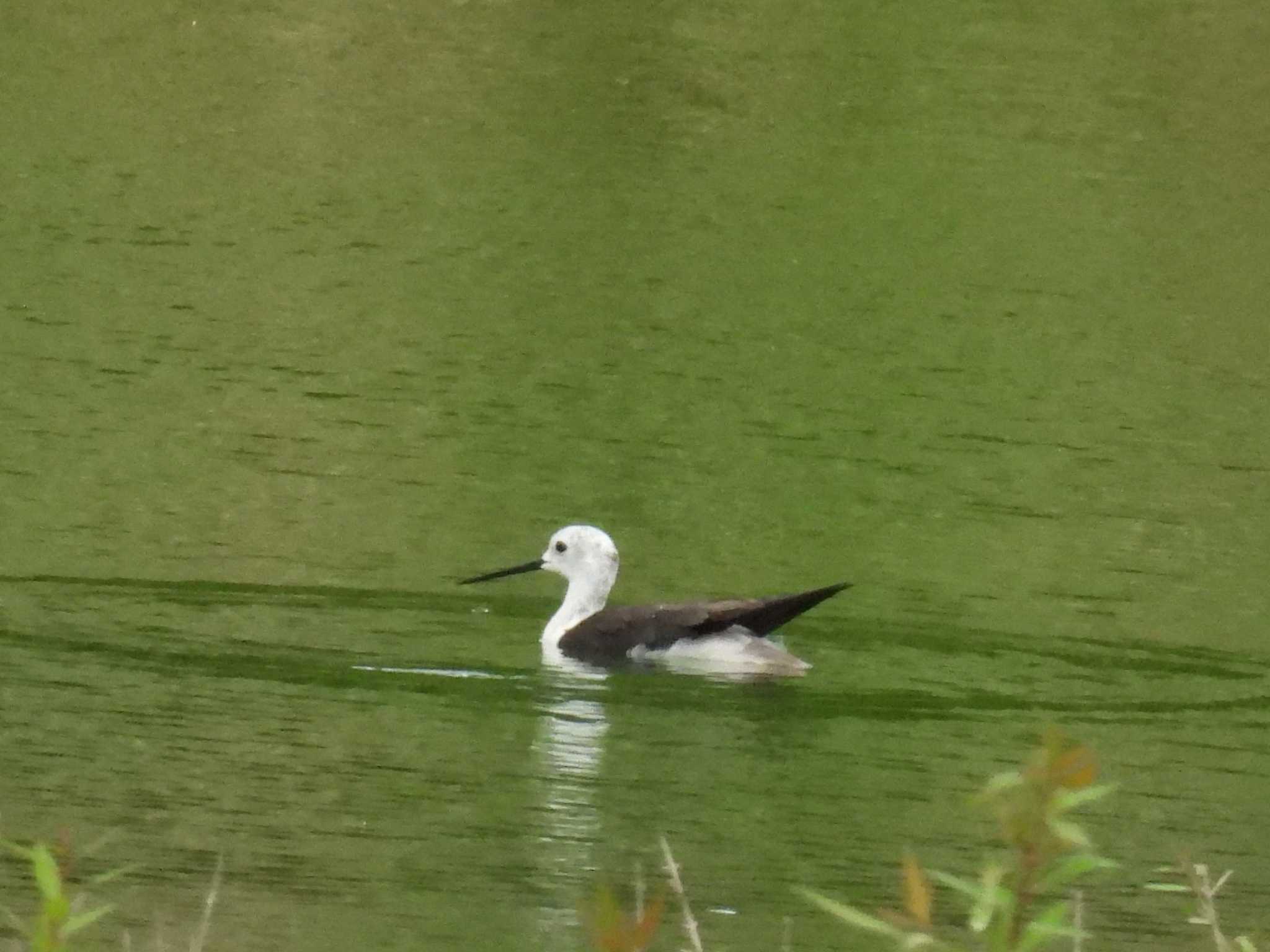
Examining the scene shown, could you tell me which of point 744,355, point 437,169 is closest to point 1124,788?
point 744,355

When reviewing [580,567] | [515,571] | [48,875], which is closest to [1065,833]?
[48,875]

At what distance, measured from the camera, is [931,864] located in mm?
8898

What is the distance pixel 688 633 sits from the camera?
11281mm

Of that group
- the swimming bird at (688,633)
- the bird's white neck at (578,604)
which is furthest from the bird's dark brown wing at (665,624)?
the bird's white neck at (578,604)

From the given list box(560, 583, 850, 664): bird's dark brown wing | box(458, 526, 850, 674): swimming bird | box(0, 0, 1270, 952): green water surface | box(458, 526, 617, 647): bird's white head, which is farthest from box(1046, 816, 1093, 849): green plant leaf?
box(458, 526, 617, 647): bird's white head

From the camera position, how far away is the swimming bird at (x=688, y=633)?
11.1 metres

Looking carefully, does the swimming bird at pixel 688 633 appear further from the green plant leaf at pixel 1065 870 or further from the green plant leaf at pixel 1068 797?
the green plant leaf at pixel 1068 797

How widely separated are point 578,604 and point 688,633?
0.82 metres

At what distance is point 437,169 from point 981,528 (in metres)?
13.9

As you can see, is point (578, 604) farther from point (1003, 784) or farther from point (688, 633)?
point (1003, 784)

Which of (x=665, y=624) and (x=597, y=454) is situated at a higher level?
(x=597, y=454)

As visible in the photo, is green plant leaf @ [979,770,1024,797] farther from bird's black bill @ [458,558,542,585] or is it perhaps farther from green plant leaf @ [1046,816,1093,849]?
bird's black bill @ [458,558,542,585]

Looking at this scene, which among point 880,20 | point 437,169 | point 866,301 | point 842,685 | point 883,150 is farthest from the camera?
point 880,20

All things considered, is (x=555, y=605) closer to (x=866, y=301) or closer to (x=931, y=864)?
(x=931, y=864)
